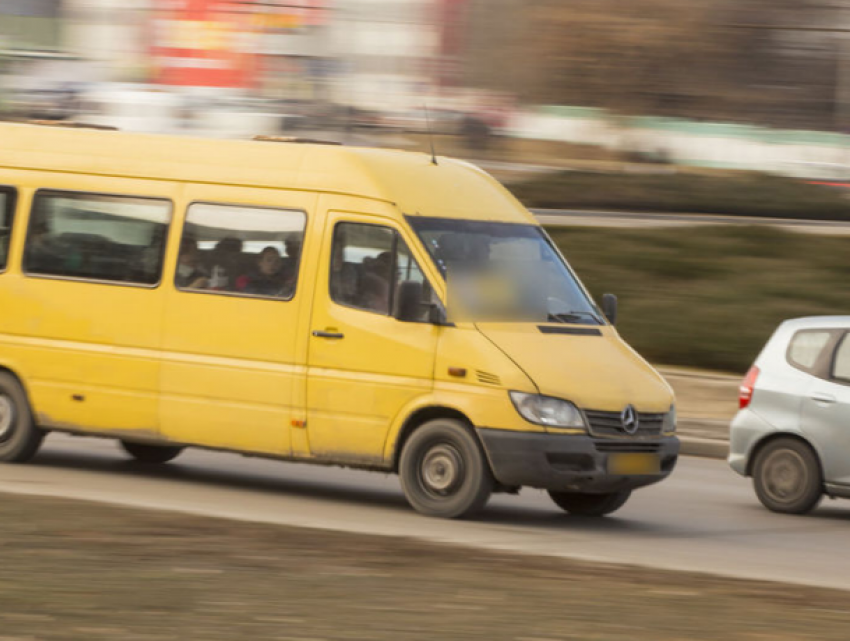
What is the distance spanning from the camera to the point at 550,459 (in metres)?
9.99

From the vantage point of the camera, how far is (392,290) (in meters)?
10.6

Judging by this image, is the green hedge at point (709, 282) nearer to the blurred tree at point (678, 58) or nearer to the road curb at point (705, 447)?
the road curb at point (705, 447)

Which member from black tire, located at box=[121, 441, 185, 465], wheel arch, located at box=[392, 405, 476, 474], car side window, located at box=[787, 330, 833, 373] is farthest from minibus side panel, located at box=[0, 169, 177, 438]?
car side window, located at box=[787, 330, 833, 373]

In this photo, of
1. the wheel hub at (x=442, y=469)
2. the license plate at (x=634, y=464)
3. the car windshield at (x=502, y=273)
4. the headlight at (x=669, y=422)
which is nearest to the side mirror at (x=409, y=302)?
the car windshield at (x=502, y=273)

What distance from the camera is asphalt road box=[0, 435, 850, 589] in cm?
944

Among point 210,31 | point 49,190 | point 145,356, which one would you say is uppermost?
point 210,31

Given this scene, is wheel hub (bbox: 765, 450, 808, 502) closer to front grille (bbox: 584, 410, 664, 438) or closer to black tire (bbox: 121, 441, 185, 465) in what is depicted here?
front grille (bbox: 584, 410, 664, 438)

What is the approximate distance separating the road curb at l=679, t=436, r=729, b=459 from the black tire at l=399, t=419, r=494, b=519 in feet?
22.4

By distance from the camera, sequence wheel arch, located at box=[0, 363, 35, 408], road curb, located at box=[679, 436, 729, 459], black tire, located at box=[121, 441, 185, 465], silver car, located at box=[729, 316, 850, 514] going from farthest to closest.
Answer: road curb, located at box=[679, 436, 729, 459] → black tire, located at box=[121, 441, 185, 465] → silver car, located at box=[729, 316, 850, 514] → wheel arch, located at box=[0, 363, 35, 408]

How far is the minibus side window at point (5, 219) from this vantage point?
12156 mm

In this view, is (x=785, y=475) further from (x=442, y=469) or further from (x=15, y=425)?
(x=15, y=425)

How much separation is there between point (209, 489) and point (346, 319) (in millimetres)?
1696

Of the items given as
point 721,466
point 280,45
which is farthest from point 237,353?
point 280,45

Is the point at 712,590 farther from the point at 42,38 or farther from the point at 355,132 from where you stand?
the point at 42,38
